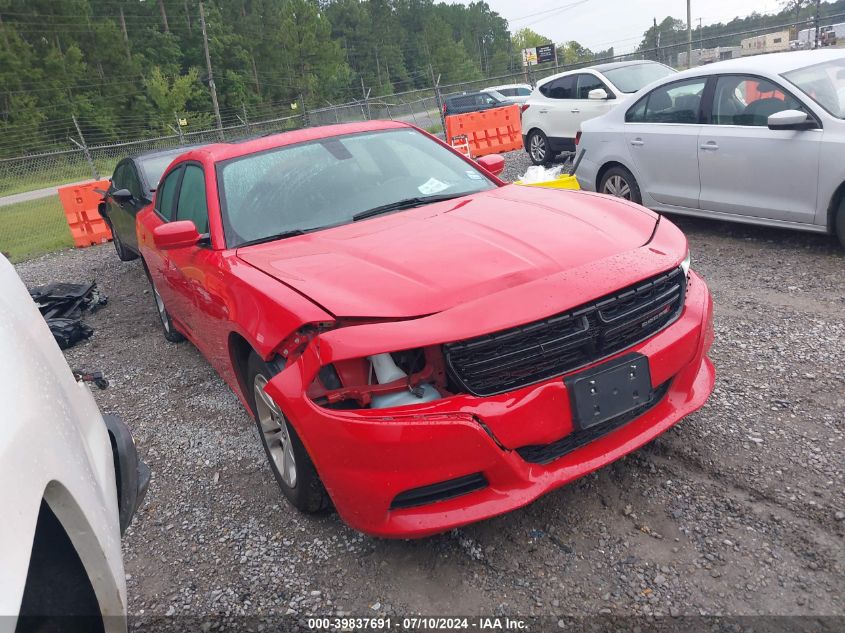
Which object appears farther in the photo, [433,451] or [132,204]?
[132,204]

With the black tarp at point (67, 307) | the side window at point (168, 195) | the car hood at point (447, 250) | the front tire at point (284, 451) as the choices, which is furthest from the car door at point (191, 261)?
the black tarp at point (67, 307)

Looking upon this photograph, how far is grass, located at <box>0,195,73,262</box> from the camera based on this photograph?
12.6 meters

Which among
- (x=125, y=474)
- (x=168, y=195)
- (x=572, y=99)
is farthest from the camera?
(x=572, y=99)

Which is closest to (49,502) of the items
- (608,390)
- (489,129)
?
(608,390)

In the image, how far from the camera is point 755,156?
558 cm

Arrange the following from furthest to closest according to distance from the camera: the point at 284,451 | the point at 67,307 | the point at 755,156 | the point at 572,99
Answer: the point at 572,99 → the point at 67,307 → the point at 755,156 → the point at 284,451

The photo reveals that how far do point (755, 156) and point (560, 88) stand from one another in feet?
22.5

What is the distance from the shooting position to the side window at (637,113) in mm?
6863

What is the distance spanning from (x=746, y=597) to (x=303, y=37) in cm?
6408

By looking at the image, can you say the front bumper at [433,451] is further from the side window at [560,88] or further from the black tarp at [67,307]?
the side window at [560,88]

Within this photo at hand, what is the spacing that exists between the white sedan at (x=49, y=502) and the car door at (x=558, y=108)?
10905mm

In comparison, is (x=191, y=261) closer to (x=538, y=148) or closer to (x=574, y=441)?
(x=574, y=441)

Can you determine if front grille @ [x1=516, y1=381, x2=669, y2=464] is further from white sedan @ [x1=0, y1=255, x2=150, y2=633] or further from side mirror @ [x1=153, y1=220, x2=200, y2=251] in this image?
side mirror @ [x1=153, y1=220, x2=200, y2=251]

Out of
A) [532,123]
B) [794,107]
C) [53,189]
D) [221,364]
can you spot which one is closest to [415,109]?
[53,189]
